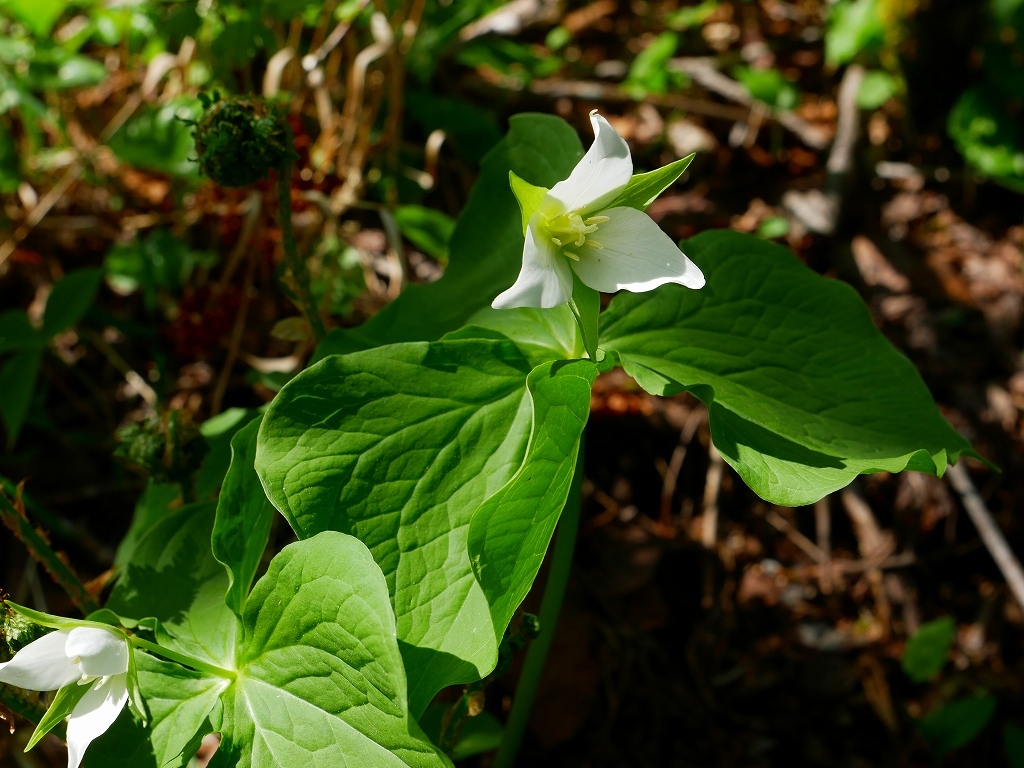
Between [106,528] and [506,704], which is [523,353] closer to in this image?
[506,704]

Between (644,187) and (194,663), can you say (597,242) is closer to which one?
(644,187)

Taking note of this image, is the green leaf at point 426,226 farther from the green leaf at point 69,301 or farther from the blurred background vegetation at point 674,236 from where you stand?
the green leaf at point 69,301

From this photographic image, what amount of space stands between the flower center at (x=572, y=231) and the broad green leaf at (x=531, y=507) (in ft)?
0.65

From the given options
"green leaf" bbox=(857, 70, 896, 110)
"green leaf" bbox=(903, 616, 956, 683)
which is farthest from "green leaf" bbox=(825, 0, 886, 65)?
"green leaf" bbox=(903, 616, 956, 683)

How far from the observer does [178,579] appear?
1542 mm

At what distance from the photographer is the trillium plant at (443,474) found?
3.87 feet

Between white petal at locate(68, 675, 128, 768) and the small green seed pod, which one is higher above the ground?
the small green seed pod

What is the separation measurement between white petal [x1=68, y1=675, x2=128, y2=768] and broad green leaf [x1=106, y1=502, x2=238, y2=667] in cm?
23

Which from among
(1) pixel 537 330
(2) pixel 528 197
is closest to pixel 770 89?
(1) pixel 537 330

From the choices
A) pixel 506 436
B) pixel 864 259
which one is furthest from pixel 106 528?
pixel 864 259

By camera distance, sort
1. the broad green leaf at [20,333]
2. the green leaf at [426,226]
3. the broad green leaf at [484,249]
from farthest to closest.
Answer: the green leaf at [426,226] < the broad green leaf at [20,333] < the broad green leaf at [484,249]

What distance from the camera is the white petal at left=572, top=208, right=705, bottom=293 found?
4.31 feet

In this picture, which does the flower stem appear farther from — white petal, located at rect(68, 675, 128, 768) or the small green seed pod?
the small green seed pod

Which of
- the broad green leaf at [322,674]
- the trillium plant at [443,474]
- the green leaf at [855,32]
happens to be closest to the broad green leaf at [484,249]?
the trillium plant at [443,474]
